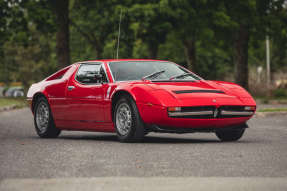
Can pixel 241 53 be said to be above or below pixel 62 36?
below

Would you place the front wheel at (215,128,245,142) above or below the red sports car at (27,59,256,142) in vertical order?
below

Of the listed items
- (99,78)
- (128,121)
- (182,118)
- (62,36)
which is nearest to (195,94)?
(182,118)

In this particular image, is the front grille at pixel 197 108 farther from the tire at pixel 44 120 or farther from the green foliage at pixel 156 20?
the green foliage at pixel 156 20

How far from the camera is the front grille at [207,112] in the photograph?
8766mm

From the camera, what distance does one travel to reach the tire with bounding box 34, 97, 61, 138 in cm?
1102

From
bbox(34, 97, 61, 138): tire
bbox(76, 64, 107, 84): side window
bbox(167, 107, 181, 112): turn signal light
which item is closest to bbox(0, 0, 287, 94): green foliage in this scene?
bbox(34, 97, 61, 138): tire

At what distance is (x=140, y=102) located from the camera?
8.88m

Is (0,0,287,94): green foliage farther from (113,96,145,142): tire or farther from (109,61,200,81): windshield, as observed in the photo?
(113,96,145,142): tire

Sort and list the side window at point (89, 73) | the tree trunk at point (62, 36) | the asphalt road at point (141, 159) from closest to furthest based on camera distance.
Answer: the asphalt road at point (141, 159) < the side window at point (89, 73) < the tree trunk at point (62, 36)

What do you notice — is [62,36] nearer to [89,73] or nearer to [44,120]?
[44,120]

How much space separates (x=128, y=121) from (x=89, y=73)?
4.76 ft

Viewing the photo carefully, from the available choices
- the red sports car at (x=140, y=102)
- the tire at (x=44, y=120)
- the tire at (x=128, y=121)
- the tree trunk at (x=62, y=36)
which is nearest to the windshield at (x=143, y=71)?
the red sports car at (x=140, y=102)

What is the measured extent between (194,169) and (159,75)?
142 inches

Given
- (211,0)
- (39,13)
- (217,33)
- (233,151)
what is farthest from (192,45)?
(233,151)
